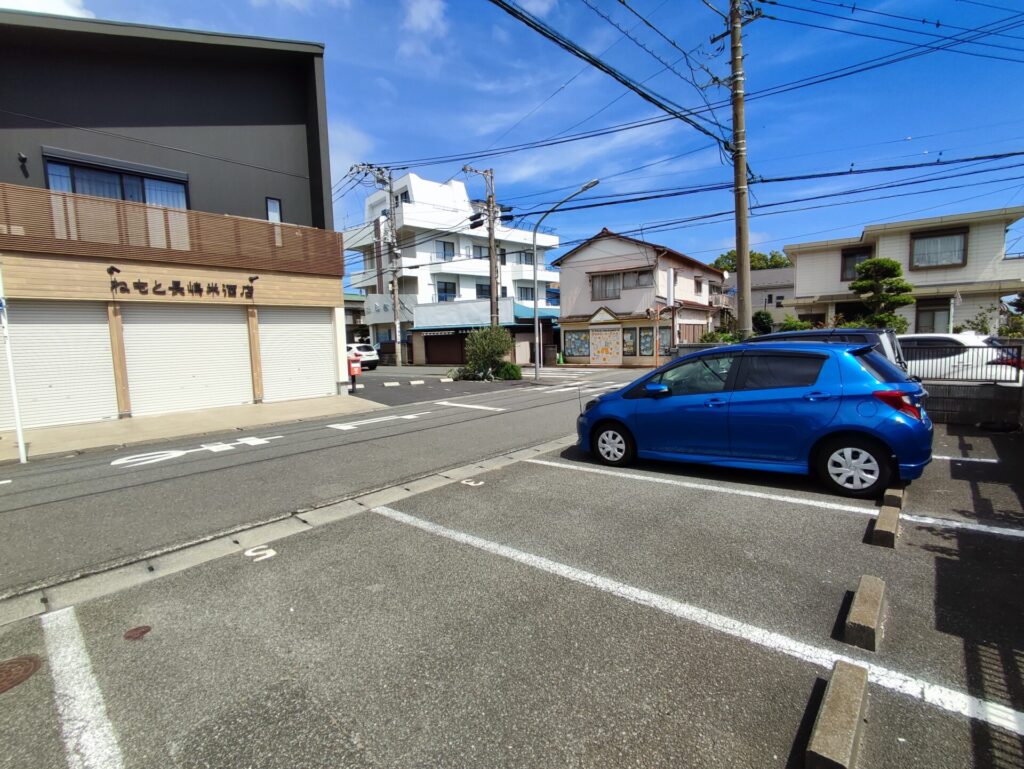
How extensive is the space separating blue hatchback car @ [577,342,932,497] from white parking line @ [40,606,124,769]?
5.42m

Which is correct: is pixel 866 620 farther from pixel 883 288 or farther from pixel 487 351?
pixel 883 288

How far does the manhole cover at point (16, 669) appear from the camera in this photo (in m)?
2.73

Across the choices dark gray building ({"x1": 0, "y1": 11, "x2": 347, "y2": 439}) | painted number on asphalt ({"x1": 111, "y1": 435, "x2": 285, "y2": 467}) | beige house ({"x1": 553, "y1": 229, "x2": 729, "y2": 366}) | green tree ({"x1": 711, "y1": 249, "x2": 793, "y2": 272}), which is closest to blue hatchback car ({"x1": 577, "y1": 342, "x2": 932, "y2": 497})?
painted number on asphalt ({"x1": 111, "y1": 435, "x2": 285, "y2": 467})

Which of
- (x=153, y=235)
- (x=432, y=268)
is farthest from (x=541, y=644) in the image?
(x=432, y=268)

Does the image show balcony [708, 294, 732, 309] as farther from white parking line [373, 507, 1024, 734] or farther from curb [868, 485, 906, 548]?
white parking line [373, 507, 1024, 734]

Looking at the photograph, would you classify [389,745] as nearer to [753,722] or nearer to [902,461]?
[753,722]

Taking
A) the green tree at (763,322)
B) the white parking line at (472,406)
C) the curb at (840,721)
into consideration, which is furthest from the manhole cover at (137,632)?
the green tree at (763,322)

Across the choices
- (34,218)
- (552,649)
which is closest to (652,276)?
(34,218)

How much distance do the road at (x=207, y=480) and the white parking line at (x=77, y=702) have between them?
3.74ft

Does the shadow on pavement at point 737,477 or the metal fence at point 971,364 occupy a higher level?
the metal fence at point 971,364

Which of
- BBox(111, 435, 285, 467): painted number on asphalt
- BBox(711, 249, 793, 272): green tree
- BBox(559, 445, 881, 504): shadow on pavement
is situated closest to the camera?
BBox(559, 445, 881, 504): shadow on pavement

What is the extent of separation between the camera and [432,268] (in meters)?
41.1

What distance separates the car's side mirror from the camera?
6.10 metres

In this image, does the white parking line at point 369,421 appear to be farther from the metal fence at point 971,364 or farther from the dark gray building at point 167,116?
the metal fence at point 971,364
